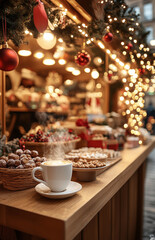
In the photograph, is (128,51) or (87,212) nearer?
(87,212)

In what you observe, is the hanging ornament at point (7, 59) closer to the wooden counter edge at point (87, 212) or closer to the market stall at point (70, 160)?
the market stall at point (70, 160)

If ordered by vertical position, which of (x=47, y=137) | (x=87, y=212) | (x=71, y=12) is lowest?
(x=87, y=212)

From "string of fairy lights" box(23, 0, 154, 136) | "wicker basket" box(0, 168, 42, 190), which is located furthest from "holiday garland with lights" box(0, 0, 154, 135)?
"wicker basket" box(0, 168, 42, 190)

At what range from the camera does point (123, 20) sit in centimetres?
221

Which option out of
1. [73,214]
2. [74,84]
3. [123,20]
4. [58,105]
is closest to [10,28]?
[73,214]

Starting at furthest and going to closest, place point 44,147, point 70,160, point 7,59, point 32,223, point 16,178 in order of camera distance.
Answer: point 44,147
point 70,160
point 7,59
point 16,178
point 32,223

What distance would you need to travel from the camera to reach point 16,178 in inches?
44.1

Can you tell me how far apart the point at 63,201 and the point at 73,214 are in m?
0.14

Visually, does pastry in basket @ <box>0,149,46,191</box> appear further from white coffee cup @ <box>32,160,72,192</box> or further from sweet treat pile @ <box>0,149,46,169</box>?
white coffee cup @ <box>32,160,72,192</box>

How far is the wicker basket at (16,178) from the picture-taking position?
1.10 m

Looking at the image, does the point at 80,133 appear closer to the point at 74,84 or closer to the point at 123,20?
the point at 123,20

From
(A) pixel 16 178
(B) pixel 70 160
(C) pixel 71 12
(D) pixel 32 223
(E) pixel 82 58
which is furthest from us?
(E) pixel 82 58

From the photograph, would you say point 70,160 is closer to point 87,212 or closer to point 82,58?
point 87,212

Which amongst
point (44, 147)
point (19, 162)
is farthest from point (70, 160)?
point (19, 162)
